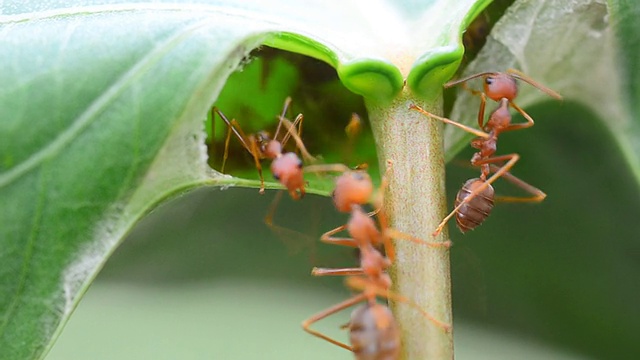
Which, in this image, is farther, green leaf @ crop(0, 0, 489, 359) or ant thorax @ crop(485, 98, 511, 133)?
ant thorax @ crop(485, 98, 511, 133)

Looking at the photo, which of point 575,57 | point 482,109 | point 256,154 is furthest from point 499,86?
point 256,154

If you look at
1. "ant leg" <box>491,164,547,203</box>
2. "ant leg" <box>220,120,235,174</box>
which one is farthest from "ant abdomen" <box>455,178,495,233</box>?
"ant leg" <box>220,120,235,174</box>

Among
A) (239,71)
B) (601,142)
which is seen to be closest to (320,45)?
(239,71)

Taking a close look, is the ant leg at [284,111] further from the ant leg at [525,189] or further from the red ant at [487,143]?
the ant leg at [525,189]

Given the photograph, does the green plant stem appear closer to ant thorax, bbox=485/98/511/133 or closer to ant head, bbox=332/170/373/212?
ant head, bbox=332/170/373/212

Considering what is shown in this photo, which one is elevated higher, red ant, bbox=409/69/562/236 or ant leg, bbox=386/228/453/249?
red ant, bbox=409/69/562/236

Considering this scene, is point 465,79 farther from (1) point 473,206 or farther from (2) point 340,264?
(2) point 340,264

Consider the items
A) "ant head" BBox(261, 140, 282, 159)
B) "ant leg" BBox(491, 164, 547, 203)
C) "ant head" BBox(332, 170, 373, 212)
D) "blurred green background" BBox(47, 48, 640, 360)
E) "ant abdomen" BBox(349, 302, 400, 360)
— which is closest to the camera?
"ant abdomen" BBox(349, 302, 400, 360)

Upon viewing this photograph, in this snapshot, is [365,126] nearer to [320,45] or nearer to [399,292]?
[320,45]
